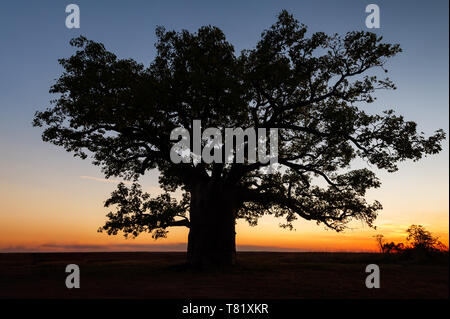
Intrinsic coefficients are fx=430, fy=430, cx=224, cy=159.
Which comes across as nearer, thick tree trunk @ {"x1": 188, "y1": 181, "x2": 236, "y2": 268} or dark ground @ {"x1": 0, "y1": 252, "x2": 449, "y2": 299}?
dark ground @ {"x1": 0, "y1": 252, "x2": 449, "y2": 299}

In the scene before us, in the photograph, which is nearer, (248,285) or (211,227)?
(248,285)

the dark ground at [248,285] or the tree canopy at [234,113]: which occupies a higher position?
the tree canopy at [234,113]

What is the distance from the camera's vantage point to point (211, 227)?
72.1 feet

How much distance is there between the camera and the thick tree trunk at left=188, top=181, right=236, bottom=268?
21703mm

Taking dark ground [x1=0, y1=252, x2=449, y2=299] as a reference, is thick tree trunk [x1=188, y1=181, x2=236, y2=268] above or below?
above

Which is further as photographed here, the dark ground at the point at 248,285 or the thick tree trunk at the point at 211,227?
the thick tree trunk at the point at 211,227

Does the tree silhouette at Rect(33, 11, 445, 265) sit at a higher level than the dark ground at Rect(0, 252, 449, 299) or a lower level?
higher

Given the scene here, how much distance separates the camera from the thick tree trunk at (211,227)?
854 inches

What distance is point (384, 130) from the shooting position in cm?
2038

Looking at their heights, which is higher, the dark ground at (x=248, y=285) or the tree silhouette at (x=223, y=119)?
the tree silhouette at (x=223, y=119)

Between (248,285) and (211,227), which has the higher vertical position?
(211,227)

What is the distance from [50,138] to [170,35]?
302 inches
